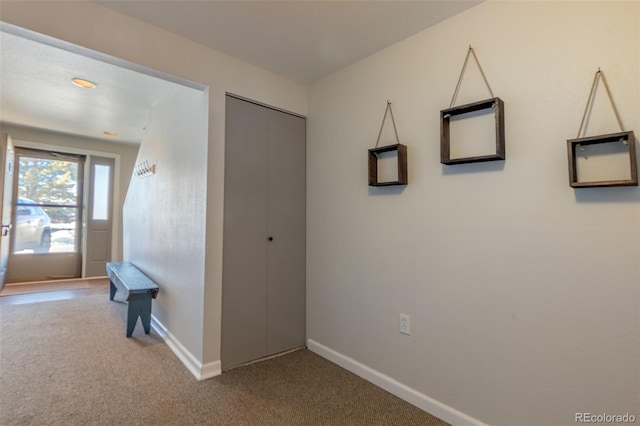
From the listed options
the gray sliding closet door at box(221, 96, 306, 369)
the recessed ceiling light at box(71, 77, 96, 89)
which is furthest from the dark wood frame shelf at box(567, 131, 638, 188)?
the recessed ceiling light at box(71, 77, 96, 89)

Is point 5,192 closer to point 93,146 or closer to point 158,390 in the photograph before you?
point 93,146

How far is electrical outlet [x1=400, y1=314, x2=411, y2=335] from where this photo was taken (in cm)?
197

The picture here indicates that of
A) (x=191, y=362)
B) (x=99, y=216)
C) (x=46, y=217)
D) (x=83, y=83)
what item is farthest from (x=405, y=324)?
(x=46, y=217)

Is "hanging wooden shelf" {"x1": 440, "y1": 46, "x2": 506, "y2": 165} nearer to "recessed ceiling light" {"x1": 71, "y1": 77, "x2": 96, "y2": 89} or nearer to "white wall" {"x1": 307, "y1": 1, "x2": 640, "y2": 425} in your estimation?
"white wall" {"x1": 307, "y1": 1, "x2": 640, "y2": 425}

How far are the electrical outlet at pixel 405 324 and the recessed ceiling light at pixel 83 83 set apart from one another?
3434 mm

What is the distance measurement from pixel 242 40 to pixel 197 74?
1.28ft

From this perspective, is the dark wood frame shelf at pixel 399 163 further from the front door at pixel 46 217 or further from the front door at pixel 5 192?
the front door at pixel 46 217

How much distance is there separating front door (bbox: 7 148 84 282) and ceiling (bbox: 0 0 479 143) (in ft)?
6.29

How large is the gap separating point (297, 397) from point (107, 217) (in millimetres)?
5158

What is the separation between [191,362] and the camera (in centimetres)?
228

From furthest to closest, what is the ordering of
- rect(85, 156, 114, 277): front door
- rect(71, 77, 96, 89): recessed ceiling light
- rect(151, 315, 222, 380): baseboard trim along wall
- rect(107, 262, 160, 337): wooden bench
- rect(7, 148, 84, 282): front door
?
rect(85, 156, 114, 277): front door < rect(7, 148, 84, 282): front door < rect(71, 77, 96, 89): recessed ceiling light < rect(107, 262, 160, 337): wooden bench < rect(151, 315, 222, 380): baseboard trim along wall

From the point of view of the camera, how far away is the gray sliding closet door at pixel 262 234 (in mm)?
2332

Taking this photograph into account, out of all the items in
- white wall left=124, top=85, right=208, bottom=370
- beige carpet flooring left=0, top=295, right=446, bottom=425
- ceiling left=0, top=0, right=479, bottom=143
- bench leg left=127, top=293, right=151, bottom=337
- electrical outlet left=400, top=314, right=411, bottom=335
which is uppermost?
ceiling left=0, top=0, right=479, bottom=143

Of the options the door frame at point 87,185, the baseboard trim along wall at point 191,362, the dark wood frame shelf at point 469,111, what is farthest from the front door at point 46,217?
the dark wood frame shelf at point 469,111
